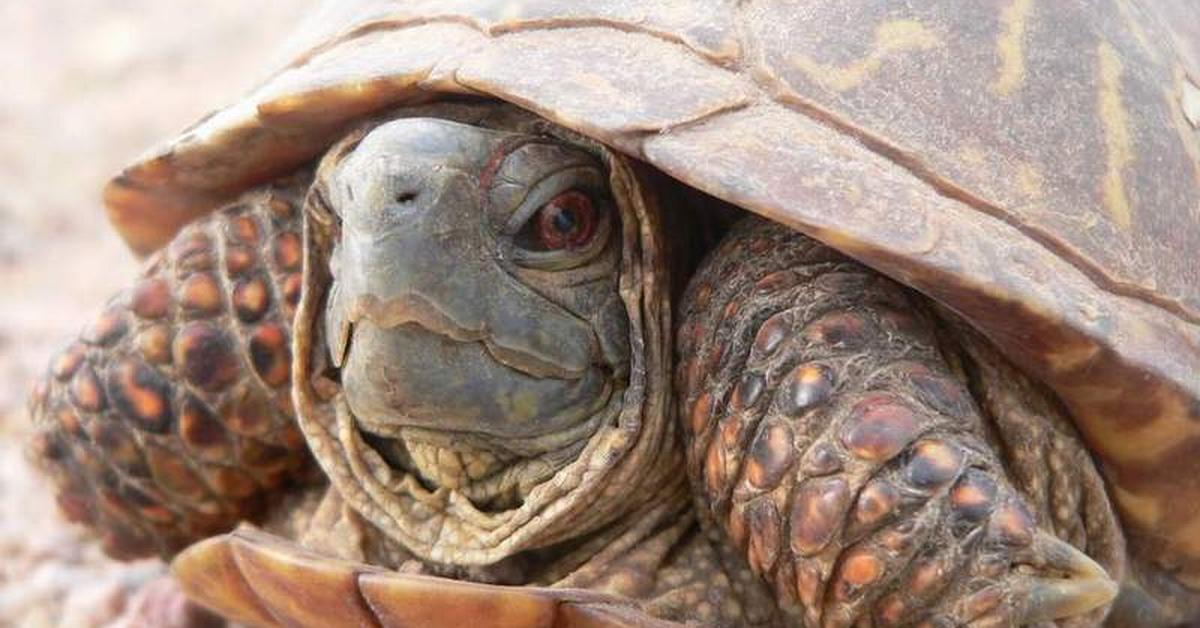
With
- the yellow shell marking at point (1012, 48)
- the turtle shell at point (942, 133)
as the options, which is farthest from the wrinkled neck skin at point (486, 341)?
the yellow shell marking at point (1012, 48)

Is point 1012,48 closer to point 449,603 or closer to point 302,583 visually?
point 449,603

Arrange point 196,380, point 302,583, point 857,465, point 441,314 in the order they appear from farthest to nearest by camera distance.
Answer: point 196,380
point 302,583
point 441,314
point 857,465

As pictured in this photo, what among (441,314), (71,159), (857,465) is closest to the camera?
(857,465)

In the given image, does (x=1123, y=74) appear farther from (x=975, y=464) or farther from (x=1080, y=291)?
(x=975, y=464)

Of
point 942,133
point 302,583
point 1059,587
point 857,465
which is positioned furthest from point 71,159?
point 1059,587

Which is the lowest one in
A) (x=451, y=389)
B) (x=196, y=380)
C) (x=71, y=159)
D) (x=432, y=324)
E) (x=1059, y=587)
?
(x=71, y=159)

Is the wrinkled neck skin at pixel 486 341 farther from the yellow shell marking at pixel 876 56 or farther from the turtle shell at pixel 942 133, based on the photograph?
the yellow shell marking at pixel 876 56

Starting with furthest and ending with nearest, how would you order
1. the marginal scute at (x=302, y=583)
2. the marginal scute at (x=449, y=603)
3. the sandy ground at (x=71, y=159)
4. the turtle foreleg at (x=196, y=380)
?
the sandy ground at (x=71, y=159) → the turtle foreleg at (x=196, y=380) → the marginal scute at (x=302, y=583) → the marginal scute at (x=449, y=603)
